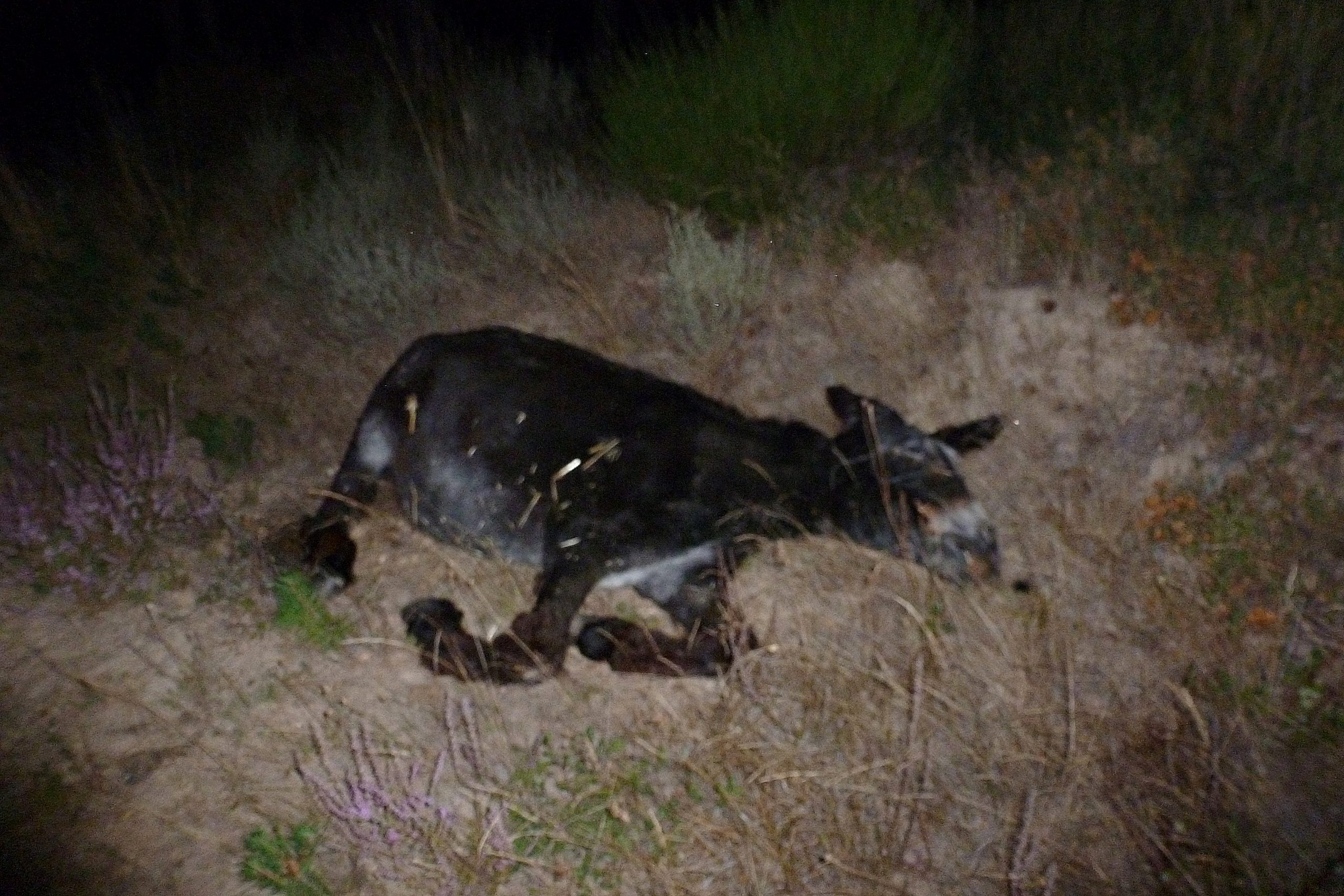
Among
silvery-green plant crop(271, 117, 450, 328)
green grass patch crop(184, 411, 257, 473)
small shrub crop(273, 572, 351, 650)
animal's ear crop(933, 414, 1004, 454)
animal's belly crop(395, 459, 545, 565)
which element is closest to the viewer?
small shrub crop(273, 572, 351, 650)

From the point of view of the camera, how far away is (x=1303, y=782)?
10.7 ft

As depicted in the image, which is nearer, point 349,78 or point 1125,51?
point 1125,51

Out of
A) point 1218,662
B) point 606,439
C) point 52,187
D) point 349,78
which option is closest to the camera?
point 1218,662

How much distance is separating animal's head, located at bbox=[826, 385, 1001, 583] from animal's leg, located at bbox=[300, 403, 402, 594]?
2266 millimetres

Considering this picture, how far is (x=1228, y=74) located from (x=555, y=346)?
15.1 feet

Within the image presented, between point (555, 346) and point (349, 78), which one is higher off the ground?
point (349, 78)

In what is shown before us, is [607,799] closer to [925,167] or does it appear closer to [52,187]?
[925,167]

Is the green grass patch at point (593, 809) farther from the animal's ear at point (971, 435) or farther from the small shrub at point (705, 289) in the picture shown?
the small shrub at point (705, 289)

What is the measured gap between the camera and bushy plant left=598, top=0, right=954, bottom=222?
600 centimetres

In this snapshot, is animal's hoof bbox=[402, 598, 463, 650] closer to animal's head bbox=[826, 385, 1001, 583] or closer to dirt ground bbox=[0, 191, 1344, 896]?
dirt ground bbox=[0, 191, 1344, 896]

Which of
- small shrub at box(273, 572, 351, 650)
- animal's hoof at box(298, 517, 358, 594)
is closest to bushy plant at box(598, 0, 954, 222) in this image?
animal's hoof at box(298, 517, 358, 594)

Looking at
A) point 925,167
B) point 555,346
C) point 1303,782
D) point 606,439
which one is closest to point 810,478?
point 606,439

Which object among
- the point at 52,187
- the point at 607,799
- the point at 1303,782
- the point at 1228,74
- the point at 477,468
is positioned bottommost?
the point at 1303,782

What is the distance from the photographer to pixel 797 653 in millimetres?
3732
